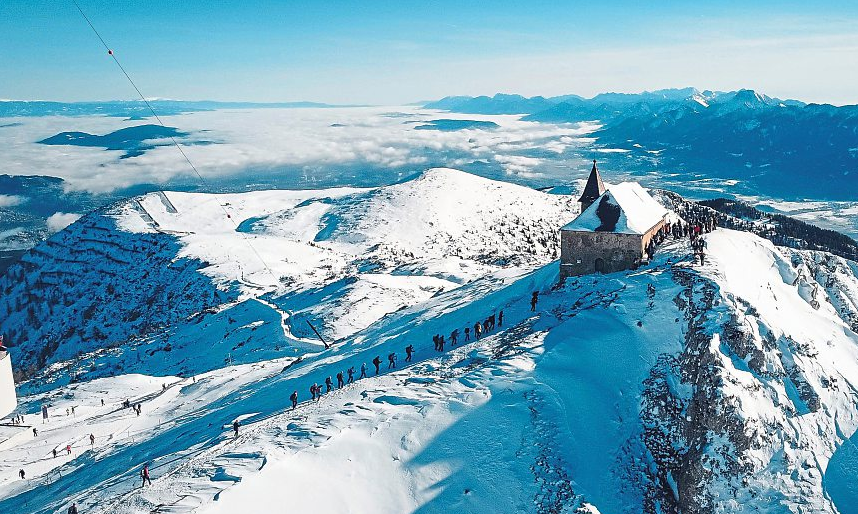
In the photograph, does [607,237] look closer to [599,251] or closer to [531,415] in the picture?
[599,251]

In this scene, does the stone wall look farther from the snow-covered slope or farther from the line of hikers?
the snow-covered slope

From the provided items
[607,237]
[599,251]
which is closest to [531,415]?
[599,251]

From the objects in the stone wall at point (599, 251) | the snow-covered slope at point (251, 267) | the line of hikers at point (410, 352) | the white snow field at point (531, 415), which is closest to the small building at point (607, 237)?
the stone wall at point (599, 251)

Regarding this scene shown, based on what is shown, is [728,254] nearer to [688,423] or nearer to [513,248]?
[688,423]

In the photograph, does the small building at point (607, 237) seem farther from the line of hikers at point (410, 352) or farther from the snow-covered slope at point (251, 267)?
the snow-covered slope at point (251, 267)

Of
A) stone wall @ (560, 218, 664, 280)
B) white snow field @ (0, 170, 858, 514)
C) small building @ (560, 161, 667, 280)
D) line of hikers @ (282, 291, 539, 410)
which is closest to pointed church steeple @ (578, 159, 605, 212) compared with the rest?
small building @ (560, 161, 667, 280)

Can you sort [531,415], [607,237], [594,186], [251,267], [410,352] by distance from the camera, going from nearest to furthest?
[531,415], [410,352], [607,237], [594,186], [251,267]
